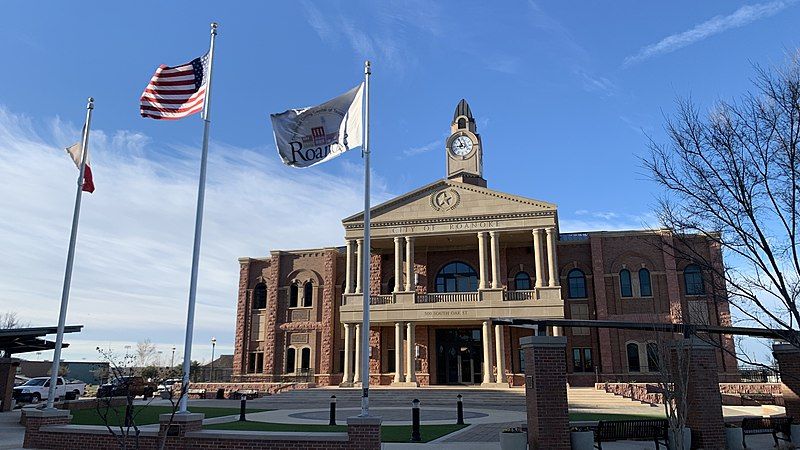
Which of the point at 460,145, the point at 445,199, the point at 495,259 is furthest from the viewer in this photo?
the point at 460,145

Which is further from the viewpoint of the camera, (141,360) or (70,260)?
(141,360)

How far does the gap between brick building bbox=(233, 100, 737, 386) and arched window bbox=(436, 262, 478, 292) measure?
2.9 inches

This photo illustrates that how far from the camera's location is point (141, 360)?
68.6 metres

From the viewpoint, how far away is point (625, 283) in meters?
39.2

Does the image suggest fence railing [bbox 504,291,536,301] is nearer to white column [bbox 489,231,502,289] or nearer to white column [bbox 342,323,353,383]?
white column [bbox 489,231,502,289]

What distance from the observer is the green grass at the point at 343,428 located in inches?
672

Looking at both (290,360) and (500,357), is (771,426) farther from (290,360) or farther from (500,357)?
(290,360)

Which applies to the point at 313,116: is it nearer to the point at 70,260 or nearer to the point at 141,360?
the point at 70,260

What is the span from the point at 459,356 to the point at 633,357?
431 inches

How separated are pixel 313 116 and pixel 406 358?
90.4 ft

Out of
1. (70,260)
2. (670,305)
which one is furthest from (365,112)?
(670,305)

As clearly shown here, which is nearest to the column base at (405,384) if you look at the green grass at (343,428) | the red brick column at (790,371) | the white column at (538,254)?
the white column at (538,254)

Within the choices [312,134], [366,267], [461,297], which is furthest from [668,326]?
[461,297]

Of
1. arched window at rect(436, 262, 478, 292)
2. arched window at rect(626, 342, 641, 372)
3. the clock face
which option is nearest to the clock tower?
the clock face
